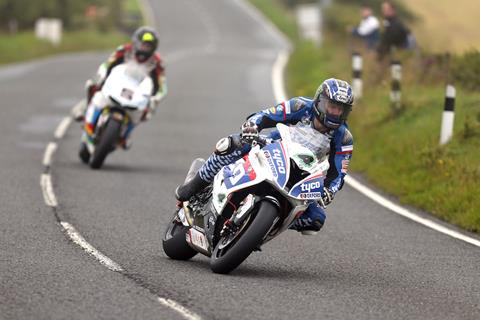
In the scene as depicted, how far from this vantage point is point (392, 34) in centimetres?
2489

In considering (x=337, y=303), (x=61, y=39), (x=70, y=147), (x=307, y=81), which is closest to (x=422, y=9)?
(x=61, y=39)

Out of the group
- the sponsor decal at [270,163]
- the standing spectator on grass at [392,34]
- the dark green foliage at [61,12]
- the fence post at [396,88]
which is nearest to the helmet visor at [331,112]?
the sponsor decal at [270,163]

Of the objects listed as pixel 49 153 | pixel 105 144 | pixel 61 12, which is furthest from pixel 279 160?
pixel 61 12

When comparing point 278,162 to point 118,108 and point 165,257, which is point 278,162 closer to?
point 165,257

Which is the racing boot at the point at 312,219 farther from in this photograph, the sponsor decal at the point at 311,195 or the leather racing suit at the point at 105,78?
the leather racing suit at the point at 105,78

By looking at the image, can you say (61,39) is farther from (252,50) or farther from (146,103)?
(146,103)

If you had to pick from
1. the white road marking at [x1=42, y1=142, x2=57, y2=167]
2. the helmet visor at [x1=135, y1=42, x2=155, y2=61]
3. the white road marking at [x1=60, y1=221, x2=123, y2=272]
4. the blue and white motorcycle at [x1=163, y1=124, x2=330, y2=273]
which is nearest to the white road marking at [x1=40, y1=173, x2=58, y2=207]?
the white road marking at [x1=42, y1=142, x2=57, y2=167]

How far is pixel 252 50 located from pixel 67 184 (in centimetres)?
3624

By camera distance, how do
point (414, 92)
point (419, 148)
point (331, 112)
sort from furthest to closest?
point (414, 92), point (419, 148), point (331, 112)

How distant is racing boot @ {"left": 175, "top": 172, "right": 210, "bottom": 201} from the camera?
969 cm

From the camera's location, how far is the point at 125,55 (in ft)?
54.7

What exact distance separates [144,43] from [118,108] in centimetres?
95

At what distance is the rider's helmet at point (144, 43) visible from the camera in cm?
1631

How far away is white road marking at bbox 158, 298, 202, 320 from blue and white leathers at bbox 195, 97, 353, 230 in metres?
1.83
